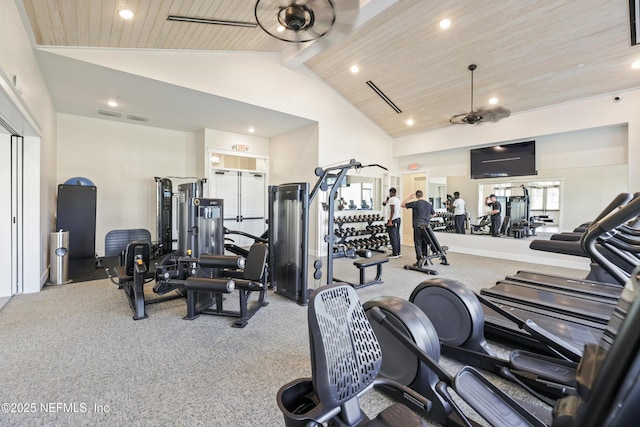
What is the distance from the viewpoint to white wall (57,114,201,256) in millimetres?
6576

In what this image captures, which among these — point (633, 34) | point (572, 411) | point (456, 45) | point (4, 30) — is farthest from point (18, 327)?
point (633, 34)

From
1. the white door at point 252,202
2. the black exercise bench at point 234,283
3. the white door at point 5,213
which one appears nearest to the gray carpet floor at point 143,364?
the black exercise bench at point 234,283

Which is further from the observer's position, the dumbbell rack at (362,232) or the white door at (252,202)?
the white door at (252,202)

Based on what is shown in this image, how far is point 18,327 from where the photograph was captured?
3027mm

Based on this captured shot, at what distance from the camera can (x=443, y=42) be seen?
5246mm

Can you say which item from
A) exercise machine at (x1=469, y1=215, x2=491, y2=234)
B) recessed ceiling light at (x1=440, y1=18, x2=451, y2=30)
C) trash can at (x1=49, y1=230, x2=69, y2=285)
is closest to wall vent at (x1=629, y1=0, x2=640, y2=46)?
recessed ceiling light at (x1=440, y1=18, x2=451, y2=30)

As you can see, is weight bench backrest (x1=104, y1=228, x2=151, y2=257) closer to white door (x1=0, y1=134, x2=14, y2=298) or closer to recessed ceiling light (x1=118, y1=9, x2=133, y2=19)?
white door (x1=0, y1=134, x2=14, y2=298)

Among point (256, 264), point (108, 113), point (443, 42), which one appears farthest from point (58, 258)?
point (443, 42)

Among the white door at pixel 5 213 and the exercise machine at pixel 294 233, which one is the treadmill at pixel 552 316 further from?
the white door at pixel 5 213

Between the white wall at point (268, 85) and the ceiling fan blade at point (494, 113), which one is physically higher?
the white wall at point (268, 85)

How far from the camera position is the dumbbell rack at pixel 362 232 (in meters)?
7.84

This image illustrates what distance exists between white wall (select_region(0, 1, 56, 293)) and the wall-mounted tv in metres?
8.66

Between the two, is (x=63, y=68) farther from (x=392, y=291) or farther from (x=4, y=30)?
(x=392, y=291)

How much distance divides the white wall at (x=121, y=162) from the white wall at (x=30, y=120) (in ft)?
4.42
